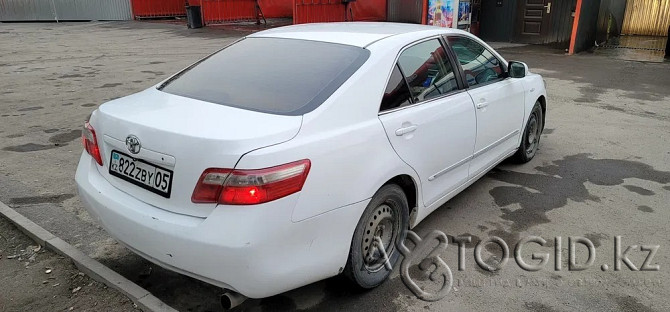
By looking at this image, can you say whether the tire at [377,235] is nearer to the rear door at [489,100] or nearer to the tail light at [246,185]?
the tail light at [246,185]

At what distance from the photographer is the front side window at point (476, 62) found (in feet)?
12.7

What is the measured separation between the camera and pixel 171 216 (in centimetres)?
240

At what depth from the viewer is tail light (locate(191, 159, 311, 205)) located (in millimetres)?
2230

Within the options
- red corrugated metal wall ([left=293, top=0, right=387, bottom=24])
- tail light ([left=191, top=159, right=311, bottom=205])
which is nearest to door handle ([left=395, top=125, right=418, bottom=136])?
tail light ([left=191, top=159, right=311, bottom=205])

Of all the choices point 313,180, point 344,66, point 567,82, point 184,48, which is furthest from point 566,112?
point 184,48

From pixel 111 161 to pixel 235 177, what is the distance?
923 mm

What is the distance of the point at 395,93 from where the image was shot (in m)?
3.07

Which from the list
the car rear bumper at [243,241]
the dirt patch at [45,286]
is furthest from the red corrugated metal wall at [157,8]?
the car rear bumper at [243,241]

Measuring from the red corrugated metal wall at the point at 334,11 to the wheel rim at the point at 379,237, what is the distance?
1436 cm

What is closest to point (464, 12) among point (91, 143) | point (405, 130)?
point (405, 130)

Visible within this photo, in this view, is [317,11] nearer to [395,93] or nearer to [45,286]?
[395,93]

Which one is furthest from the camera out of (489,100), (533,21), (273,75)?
(533,21)

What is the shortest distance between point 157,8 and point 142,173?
87.2 ft

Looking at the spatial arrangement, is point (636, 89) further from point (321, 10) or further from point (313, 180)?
point (321, 10)
